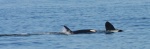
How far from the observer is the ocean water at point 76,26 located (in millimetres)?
43062

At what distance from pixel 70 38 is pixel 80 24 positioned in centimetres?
1333

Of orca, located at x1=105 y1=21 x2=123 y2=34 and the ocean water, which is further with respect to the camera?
orca, located at x1=105 y1=21 x2=123 y2=34

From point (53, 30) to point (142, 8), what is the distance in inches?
1014

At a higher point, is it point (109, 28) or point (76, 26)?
point (109, 28)

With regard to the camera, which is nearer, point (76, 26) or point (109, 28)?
point (109, 28)

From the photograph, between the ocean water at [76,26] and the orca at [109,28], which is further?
the orca at [109,28]

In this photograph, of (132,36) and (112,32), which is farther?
(112,32)

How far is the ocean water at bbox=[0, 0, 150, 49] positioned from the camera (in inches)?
1695

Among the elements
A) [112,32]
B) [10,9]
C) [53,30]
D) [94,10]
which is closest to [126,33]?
[112,32]

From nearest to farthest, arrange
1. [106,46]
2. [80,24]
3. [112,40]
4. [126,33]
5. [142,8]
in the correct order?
[106,46], [112,40], [126,33], [80,24], [142,8]

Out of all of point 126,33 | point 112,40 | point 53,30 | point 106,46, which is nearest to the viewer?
point 106,46

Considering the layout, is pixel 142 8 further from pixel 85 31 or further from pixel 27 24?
pixel 85 31

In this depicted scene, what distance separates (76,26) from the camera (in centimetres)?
5866

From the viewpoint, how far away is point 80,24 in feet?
198
